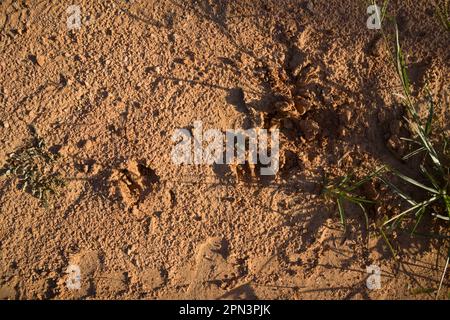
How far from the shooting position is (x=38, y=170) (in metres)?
2.02

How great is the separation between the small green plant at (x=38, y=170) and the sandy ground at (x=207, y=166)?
0.15 ft

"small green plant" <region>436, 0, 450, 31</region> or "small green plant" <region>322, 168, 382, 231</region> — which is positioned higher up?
"small green plant" <region>436, 0, 450, 31</region>

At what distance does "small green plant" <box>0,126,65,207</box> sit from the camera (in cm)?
202

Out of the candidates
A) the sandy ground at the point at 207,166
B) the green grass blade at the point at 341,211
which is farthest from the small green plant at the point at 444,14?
the green grass blade at the point at 341,211

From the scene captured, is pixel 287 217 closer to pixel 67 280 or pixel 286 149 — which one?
pixel 286 149

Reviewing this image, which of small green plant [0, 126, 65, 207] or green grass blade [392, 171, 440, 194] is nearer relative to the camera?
green grass blade [392, 171, 440, 194]

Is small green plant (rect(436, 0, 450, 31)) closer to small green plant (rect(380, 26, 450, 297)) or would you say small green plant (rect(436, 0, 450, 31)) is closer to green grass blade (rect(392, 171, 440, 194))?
small green plant (rect(380, 26, 450, 297))

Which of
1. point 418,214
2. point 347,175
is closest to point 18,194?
point 347,175

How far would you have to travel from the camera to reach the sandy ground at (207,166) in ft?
6.59

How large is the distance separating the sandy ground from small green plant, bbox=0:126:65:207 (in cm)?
4

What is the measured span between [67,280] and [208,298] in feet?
2.30

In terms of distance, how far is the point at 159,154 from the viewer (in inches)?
78.8

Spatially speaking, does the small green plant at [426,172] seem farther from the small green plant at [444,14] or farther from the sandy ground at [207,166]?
the small green plant at [444,14]

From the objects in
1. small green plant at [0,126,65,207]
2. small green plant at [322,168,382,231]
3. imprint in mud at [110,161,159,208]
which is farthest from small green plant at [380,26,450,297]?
small green plant at [0,126,65,207]
